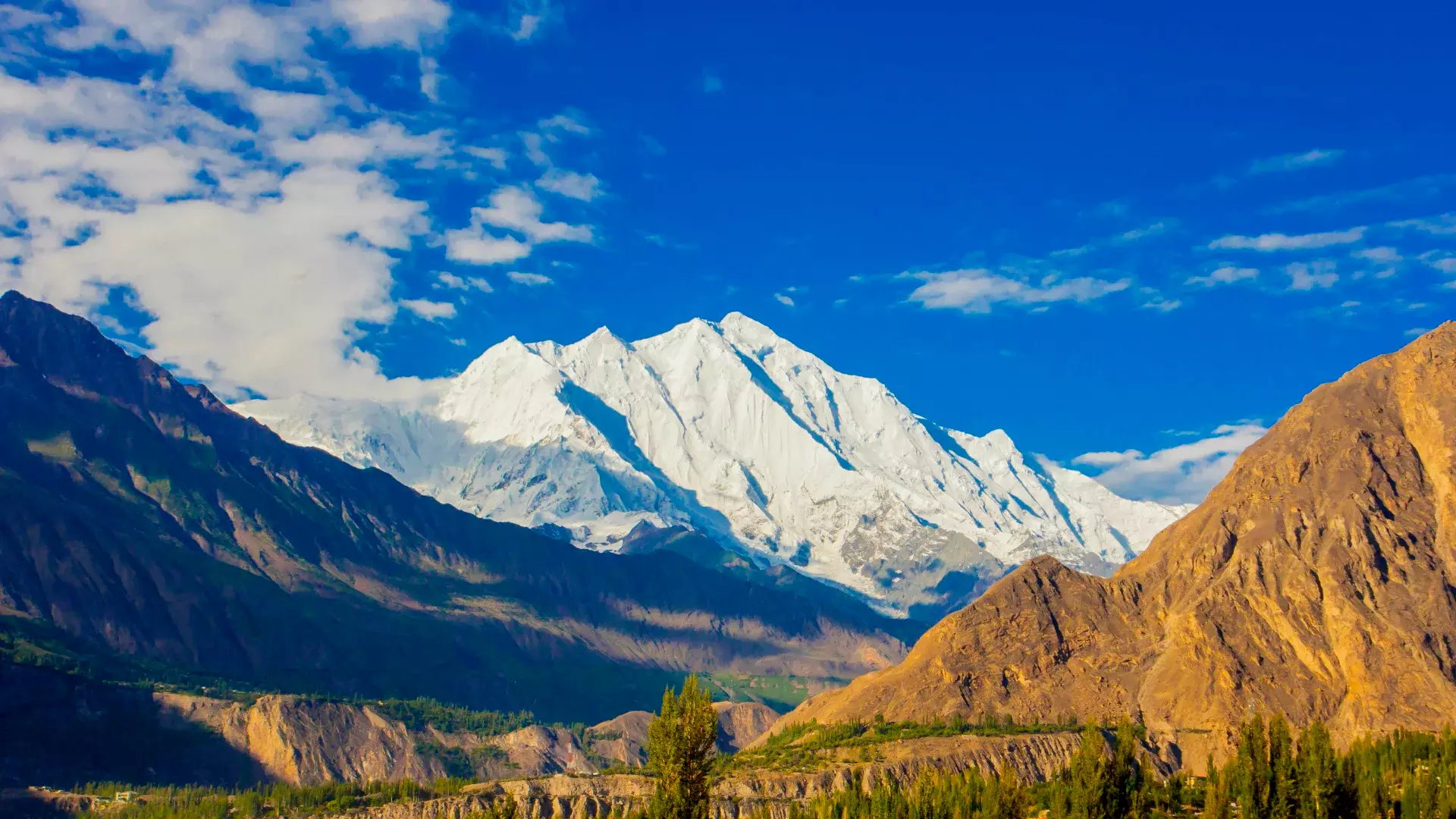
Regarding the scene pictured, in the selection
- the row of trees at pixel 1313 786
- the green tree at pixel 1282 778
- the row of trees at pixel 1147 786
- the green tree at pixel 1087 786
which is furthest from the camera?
the green tree at pixel 1087 786

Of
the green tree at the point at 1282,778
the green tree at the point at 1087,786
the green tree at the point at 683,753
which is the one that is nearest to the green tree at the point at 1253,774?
the green tree at the point at 1282,778

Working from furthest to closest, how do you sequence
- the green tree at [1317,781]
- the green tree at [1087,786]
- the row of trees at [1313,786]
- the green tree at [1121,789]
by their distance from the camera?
the green tree at [1121,789] < the green tree at [1087,786] < the green tree at [1317,781] < the row of trees at [1313,786]

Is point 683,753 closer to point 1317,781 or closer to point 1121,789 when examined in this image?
point 1121,789

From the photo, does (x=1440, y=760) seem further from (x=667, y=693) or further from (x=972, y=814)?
(x=667, y=693)

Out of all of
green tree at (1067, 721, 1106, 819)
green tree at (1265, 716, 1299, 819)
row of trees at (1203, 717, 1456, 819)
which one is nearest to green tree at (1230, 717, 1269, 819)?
row of trees at (1203, 717, 1456, 819)

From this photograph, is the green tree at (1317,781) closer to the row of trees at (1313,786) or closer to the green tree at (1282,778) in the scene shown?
the row of trees at (1313,786)

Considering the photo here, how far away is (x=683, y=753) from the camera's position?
128 m

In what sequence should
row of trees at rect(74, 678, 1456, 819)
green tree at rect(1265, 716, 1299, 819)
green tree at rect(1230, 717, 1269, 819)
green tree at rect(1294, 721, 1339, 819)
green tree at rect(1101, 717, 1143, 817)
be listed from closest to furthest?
row of trees at rect(74, 678, 1456, 819)
green tree at rect(1294, 721, 1339, 819)
green tree at rect(1265, 716, 1299, 819)
green tree at rect(1230, 717, 1269, 819)
green tree at rect(1101, 717, 1143, 817)

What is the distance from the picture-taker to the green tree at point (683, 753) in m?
128

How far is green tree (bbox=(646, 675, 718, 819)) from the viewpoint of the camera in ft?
419

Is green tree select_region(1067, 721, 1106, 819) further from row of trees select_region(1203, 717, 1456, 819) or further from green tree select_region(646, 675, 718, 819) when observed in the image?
green tree select_region(646, 675, 718, 819)

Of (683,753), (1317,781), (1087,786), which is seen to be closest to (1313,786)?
(1317,781)

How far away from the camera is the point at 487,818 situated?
136 m

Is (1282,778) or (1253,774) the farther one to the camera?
(1253,774)
